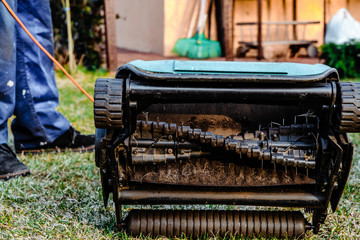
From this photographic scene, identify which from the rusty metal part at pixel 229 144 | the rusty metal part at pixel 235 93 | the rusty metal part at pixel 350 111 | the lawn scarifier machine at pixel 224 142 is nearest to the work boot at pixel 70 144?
the lawn scarifier machine at pixel 224 142

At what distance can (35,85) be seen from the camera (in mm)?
2430

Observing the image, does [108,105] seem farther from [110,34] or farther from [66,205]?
[110,34]

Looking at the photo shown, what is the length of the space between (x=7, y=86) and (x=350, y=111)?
1.65 m

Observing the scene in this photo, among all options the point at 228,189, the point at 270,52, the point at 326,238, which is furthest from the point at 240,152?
the point at 270,52

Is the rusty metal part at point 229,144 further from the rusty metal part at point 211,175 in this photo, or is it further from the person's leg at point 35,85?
the person's leg at point 35,85

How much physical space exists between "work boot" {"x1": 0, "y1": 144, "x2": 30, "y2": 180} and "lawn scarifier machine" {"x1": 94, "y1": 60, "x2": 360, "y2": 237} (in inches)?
33.1

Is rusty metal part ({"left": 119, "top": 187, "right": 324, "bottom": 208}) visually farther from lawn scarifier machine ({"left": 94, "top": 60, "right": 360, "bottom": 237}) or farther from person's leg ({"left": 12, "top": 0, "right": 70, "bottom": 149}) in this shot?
person's leg ({"left": 12, "top": 0, "right": 70, "bottom": 149})

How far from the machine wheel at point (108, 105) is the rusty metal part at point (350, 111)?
641 mm

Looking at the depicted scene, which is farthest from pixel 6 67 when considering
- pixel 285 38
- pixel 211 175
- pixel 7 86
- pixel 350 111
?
pixel 285 38

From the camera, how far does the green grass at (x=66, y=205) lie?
1576 millimetres

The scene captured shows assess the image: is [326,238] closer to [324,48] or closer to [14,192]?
[14,192]

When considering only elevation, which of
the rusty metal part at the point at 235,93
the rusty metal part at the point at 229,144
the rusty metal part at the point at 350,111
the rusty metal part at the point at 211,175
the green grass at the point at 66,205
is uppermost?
the rusty metal part at the point at 235,93

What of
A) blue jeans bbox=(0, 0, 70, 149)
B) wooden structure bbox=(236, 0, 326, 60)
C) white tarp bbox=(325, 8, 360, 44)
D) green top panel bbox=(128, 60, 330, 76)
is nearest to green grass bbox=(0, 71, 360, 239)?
blue jeans bbox=(0, 0, 70, 149)

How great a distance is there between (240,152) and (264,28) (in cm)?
679
